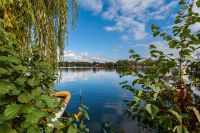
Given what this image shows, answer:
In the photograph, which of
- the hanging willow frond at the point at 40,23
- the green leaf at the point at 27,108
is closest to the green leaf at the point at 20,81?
the green leaf at the point at 27,108

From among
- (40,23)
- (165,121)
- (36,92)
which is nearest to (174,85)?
(165,121)

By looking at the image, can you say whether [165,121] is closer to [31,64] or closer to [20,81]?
[20,81]

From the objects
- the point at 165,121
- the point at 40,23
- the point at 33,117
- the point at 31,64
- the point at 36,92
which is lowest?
the point at 165,121

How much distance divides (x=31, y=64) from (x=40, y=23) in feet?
8.46

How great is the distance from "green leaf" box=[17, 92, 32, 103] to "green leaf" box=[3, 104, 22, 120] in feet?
0.14

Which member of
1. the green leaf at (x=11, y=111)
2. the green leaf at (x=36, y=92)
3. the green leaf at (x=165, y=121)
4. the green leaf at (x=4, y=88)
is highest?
the green leaf at (x=4, y=88)

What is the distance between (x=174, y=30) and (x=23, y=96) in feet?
4.82

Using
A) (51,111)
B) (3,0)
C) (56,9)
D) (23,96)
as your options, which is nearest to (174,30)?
(51,111)

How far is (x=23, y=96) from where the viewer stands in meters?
1.41

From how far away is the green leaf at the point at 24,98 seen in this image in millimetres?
1377

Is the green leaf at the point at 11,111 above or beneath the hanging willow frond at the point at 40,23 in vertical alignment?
beneath

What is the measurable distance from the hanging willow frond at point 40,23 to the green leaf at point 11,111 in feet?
8.34

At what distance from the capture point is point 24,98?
140 centimetres

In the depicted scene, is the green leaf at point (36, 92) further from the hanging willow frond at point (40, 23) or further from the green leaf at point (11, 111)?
the hanging willow frond at point (40, 23)
